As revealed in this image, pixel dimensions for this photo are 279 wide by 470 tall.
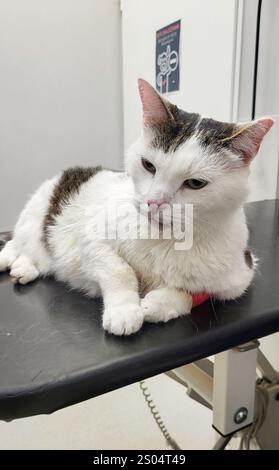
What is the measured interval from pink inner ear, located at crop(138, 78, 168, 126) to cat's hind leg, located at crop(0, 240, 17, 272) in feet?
1.48

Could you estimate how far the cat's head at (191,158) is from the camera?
0.49 m

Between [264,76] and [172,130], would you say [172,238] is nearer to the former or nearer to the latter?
[172,130]

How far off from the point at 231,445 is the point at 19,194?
1.61 meters

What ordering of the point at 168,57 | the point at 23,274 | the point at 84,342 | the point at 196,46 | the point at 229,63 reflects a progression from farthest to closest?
1. the point at 168,57
2. the point at 196,46
3. the point at 229,63
4. the point at 23,274
5. the point at 84,342

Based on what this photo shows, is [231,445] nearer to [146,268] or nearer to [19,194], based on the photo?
[146,268]

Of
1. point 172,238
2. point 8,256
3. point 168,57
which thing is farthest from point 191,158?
point 168,57

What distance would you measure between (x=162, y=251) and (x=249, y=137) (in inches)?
8.7

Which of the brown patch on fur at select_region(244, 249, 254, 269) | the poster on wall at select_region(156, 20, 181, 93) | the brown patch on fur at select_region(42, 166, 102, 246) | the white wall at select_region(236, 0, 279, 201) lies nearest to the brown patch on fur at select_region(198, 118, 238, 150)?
the brown patch on fur at select_region(244, 249, 254, 269)

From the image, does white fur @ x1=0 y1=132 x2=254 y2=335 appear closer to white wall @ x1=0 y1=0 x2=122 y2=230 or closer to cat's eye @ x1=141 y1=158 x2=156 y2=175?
cat's eye @ x1=141 y1=158 x2=156 y2=175

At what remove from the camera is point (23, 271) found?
0.71 meters

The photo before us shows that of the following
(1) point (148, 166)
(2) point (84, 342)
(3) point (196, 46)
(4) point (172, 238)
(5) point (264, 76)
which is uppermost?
(3) point (196, 46)

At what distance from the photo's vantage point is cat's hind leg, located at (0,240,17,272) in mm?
774

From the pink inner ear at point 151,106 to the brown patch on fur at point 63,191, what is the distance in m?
0.30

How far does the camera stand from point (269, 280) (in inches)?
26.8
